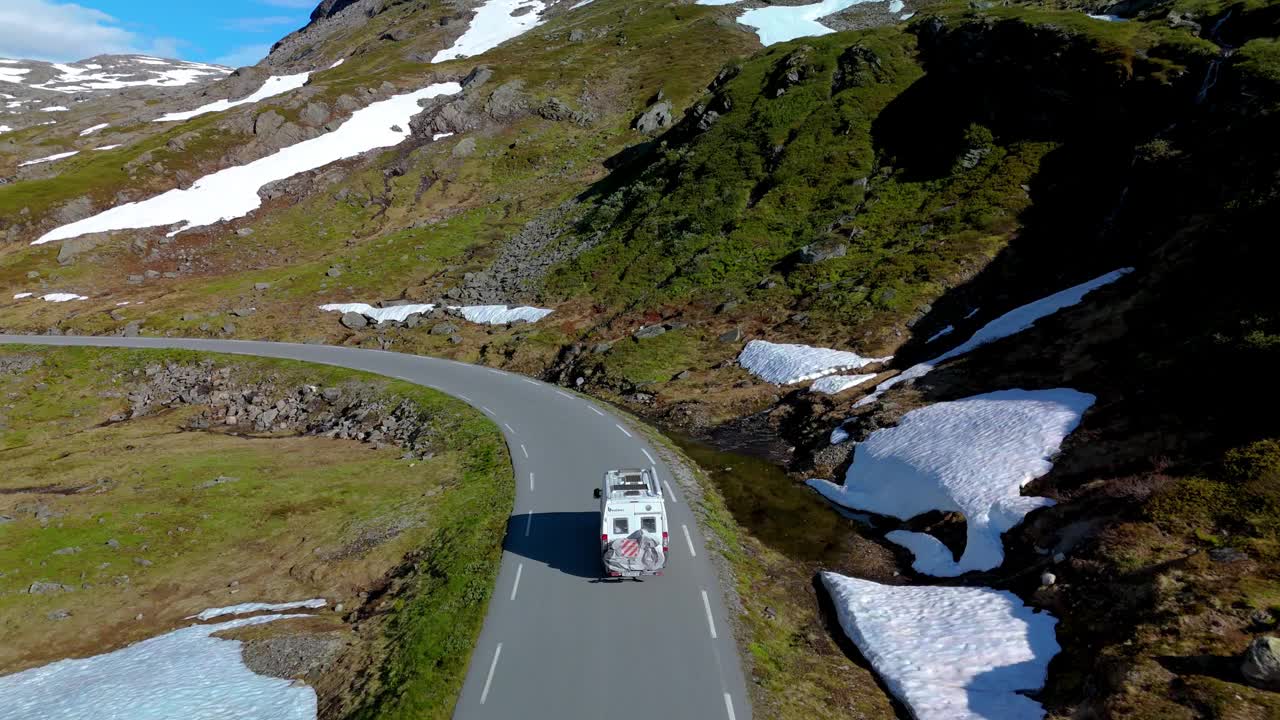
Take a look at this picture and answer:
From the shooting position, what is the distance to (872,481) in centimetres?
2456

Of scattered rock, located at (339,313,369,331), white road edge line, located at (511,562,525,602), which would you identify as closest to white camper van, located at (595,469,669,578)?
white road edge line, located at (511,562,525,602)

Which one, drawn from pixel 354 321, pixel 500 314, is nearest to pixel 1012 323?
pixel 500 314

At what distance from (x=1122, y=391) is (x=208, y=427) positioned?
157 feet

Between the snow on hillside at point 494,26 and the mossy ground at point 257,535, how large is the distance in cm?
12698

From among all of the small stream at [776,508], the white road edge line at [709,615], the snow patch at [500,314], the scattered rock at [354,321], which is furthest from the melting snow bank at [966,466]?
the scattered rock at [354,321]

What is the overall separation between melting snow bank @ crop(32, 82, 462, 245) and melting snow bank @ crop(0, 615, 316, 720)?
253 feet

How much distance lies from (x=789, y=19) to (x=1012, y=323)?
10967 cm

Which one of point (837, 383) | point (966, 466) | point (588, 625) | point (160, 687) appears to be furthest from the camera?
point (837, 383)

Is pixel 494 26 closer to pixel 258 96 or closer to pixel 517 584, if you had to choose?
pixel 258 96

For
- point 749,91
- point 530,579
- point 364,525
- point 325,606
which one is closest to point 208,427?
point 364,525

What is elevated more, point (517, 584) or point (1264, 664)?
point (517, 584)

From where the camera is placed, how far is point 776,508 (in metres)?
24.4

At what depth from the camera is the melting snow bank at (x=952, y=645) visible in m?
13.3

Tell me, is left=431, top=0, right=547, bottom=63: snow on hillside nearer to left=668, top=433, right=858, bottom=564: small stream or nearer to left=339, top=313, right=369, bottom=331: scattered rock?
left=339, top=313, right=369, bottom=331: scattered rock
